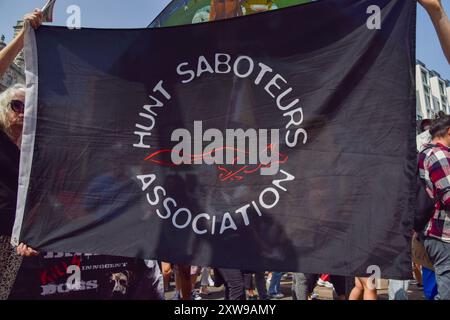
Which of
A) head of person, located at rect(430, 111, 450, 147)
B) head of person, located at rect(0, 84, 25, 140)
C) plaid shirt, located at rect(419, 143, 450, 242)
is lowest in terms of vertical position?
plaid shirt, located at rect(419, 143, 450, 242)

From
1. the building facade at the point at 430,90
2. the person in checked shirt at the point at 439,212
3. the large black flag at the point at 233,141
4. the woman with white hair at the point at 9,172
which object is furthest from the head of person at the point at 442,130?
the building facade at the point at 430,90

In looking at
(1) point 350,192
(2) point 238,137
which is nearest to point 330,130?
(1) point 350,192

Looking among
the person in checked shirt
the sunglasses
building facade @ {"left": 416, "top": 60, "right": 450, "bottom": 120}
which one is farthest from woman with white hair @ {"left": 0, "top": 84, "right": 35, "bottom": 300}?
building facade @ {"left": 416, "top": 60, "right": 450, "bottom": 120}

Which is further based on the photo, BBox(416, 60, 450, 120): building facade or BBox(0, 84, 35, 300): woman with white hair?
BBox(416, 60, 450, 120): building facade

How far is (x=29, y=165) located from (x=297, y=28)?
1821mm

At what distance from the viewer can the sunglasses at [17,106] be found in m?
2.52

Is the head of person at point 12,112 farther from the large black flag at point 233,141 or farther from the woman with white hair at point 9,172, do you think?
the large black flag at point 233,141

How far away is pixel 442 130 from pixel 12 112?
3.01 m

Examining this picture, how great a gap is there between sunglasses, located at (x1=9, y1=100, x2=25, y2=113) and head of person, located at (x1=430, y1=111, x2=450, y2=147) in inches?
116

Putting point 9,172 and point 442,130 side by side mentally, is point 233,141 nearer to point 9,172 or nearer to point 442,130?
point 9,172

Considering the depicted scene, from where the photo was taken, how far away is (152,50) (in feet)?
7.82

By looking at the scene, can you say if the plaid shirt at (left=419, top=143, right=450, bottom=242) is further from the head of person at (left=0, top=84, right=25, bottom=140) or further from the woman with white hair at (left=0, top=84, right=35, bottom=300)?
the head of person at (left=0, top=84, right=25, bottom=140)

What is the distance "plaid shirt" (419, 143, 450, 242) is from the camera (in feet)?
8.18

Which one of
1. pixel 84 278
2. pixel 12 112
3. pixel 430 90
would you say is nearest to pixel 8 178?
pixel 12 112
